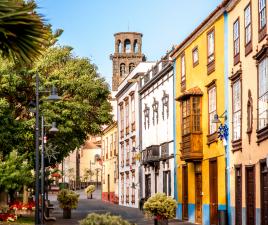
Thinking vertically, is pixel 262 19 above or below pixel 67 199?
above

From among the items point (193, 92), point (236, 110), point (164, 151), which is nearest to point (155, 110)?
point (164, 151)

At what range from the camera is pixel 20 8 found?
14781 millimetres

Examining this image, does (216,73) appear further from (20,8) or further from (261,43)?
(20,8)

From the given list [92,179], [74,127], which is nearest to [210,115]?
[74,127]

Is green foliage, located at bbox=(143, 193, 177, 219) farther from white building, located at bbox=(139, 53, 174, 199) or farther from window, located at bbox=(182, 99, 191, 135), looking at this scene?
white building, located at bbox=(139, 53, 174, 199)

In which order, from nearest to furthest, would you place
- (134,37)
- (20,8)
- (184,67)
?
(20,8), (184,67), (134,37)

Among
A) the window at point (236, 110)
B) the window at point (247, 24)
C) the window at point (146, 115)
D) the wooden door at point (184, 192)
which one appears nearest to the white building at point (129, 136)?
the window at point (146, 115)

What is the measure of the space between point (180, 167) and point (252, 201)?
1364cm

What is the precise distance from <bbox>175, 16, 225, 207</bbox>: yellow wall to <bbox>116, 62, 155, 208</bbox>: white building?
14773mm

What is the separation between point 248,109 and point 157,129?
20.7 metres

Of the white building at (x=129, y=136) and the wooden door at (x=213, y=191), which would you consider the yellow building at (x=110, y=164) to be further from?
the wooden door at (x=213, y=191)

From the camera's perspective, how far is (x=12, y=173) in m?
36.7

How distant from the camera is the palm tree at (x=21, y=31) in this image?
1462 cm

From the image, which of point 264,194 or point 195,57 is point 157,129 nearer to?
point 195,57
